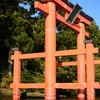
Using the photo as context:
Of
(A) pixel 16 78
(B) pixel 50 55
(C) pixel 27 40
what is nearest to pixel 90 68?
(B) pixel 50 55

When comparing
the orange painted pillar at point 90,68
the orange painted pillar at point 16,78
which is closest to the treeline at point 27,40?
the orange painted pillar at point 16,78

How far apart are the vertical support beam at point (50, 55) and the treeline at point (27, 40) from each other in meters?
10.7

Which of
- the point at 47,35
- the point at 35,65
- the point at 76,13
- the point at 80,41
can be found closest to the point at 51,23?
the point at 47,35

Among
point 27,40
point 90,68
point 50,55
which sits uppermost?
point 27,40

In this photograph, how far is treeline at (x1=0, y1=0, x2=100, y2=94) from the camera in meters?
26.8

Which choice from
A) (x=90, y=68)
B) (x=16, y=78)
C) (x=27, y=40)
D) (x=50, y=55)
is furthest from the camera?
(x=27, y=40)

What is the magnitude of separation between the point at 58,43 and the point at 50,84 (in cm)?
1810

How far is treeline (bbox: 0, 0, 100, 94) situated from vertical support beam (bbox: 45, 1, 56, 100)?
35.1 feet

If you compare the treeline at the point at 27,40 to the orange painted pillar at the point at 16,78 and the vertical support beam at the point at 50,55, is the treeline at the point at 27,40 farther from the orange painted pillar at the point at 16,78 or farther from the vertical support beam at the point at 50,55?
the vertical support beam at the point at 50,55

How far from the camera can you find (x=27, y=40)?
27.3 m

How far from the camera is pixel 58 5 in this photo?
1389cm

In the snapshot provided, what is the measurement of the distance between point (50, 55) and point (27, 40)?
14530 millimetres

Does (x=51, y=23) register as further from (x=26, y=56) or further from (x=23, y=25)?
(x=23, y=25)

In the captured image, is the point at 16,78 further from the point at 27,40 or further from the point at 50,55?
the point at 27,40
